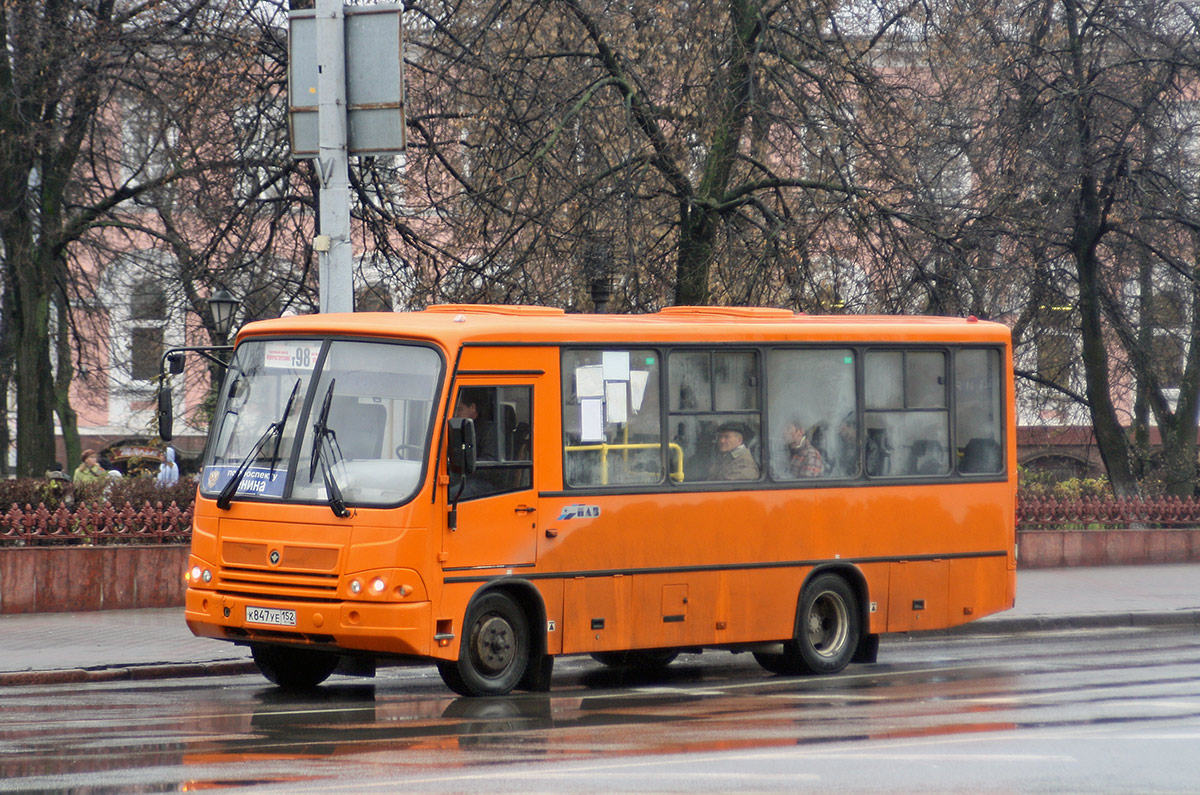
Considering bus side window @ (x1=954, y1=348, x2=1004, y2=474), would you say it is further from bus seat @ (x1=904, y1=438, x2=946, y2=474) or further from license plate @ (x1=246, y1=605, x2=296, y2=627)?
license plate @ (x1=246, y1=605, x2=296, y2=627)

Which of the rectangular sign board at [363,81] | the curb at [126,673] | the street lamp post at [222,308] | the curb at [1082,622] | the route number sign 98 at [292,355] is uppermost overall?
the rectangular sign board at [363,81]

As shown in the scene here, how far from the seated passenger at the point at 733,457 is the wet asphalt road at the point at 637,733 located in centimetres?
174

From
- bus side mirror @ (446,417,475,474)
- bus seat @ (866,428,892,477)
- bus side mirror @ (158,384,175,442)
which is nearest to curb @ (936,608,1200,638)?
bus seat @ (866,428,892,477)

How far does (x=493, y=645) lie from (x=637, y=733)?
2.20 meters

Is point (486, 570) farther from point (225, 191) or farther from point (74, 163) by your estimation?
point (74, 163)

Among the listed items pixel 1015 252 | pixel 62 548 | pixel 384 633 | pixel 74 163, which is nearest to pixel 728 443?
pixel 384 633

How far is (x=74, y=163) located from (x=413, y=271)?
667cm

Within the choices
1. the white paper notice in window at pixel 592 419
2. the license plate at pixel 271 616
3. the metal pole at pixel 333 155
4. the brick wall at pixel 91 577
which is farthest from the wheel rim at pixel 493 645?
the brick wall at pixel 91 577

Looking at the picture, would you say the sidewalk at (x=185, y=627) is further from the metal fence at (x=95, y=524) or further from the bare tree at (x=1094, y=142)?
the bare tree at (x=1094, y=142)

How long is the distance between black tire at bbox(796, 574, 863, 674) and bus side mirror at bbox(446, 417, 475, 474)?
3.88m

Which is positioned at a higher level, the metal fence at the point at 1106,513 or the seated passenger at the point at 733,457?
the seated passenger at the point at 733,457

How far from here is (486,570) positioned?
11.5 metres

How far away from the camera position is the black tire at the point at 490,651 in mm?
11398

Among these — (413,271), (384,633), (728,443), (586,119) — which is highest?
(586,119)
